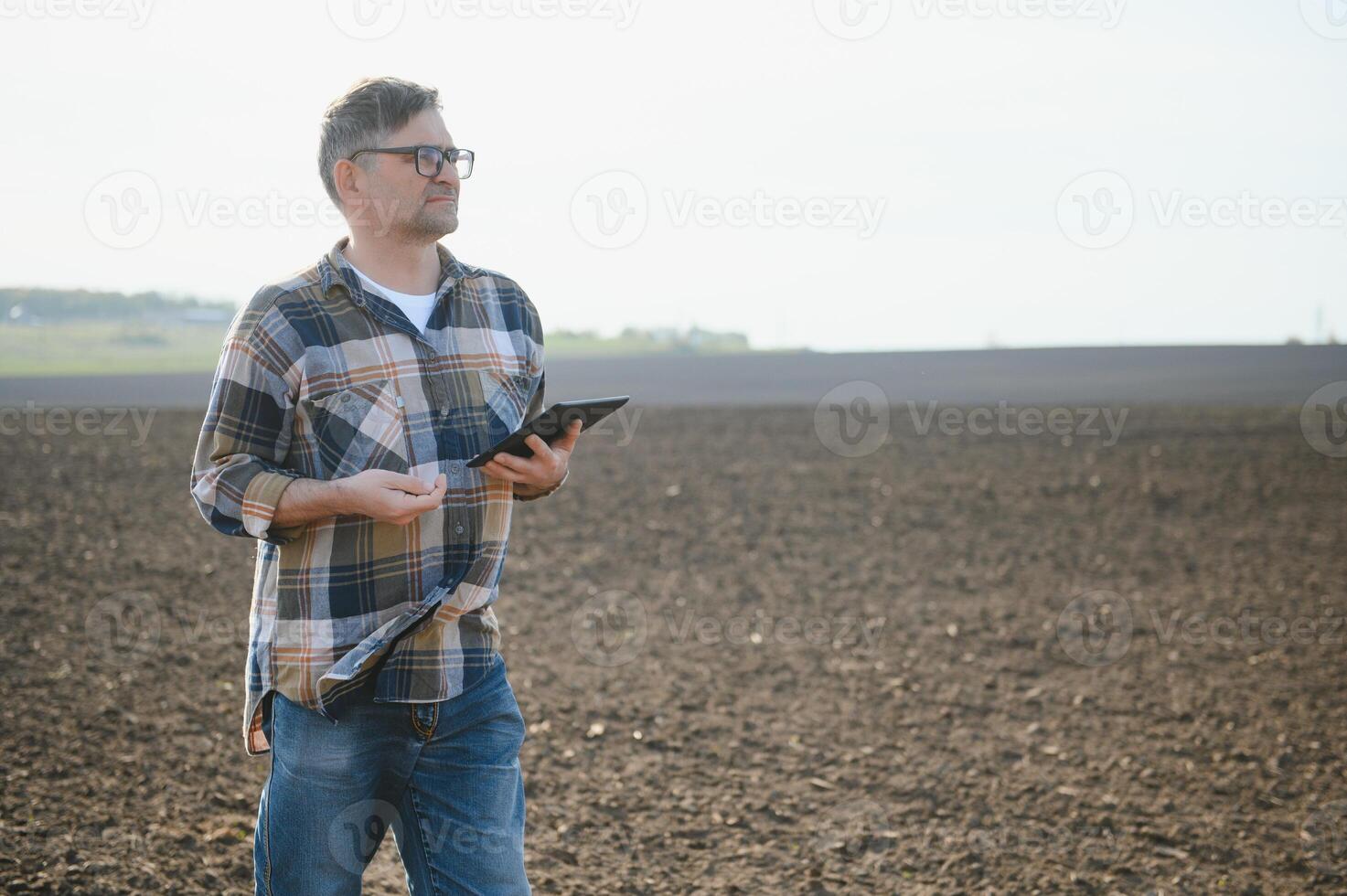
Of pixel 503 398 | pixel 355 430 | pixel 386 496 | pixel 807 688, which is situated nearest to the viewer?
pixel 386 496

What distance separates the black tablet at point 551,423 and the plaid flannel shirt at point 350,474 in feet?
0.35

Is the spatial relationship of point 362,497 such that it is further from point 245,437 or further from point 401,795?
point 401,795

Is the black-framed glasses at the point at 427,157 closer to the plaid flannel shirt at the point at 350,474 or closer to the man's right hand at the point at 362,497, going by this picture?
the plaid flannel shirt at the point at 350,474

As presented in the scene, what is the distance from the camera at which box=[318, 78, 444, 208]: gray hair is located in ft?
6.88

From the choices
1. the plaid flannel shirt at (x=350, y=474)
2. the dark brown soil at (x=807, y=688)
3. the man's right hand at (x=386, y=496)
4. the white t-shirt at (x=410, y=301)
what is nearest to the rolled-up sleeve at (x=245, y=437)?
the plaid flannel shirt at (x=350, y=474)

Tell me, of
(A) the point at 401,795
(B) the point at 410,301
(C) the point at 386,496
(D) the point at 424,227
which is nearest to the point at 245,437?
(C) the point at 386,496

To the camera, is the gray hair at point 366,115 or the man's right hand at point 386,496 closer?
the man's right hand at point 386,496

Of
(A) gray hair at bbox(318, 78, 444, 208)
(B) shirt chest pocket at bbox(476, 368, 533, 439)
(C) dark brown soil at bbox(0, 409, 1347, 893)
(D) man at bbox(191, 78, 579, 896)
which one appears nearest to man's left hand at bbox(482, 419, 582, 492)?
(D) man at bbox(191, 78, 579, 896)

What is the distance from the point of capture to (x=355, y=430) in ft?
6.79

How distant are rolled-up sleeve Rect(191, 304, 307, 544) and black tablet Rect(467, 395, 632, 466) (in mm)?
366

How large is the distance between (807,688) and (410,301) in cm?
409

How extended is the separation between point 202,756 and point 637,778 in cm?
186

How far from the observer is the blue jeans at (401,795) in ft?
6.67

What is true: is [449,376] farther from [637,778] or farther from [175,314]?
[175,314]
